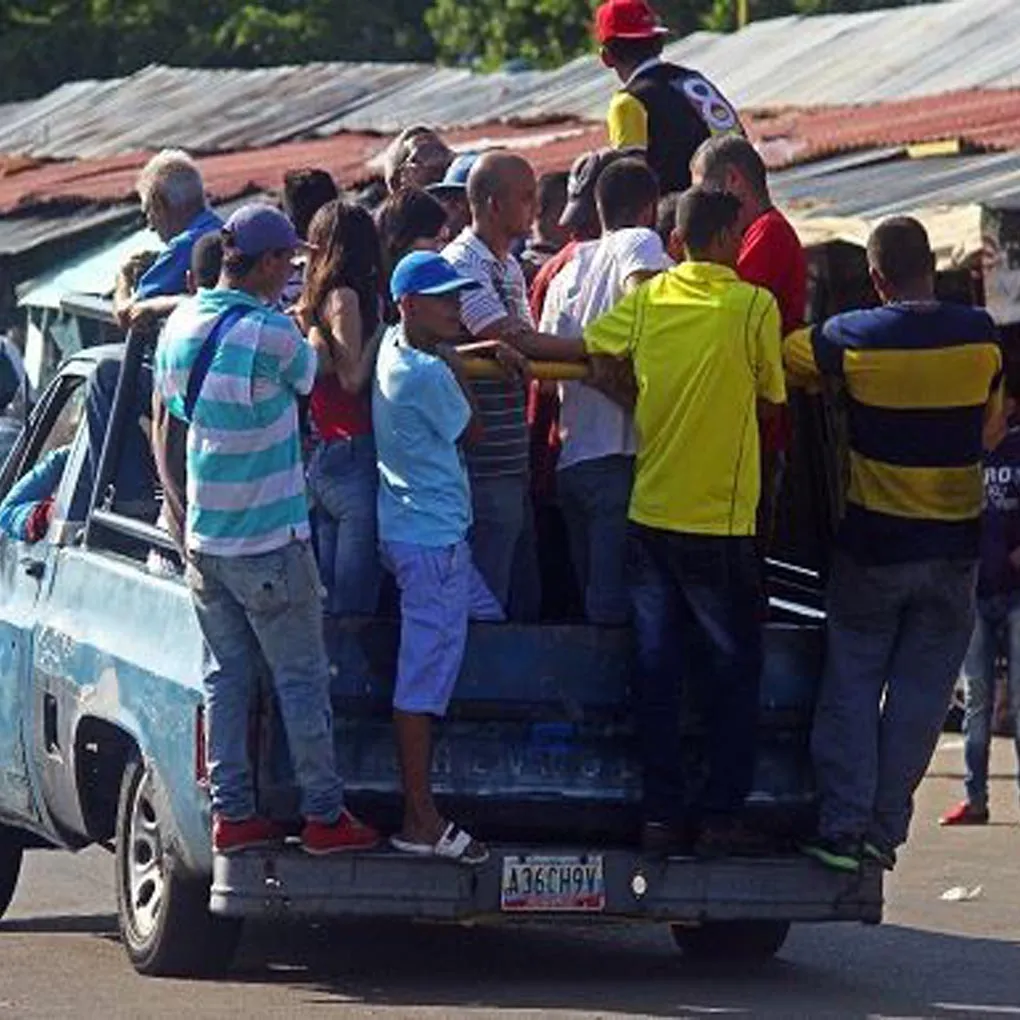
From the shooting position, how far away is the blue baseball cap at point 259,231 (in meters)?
9.42

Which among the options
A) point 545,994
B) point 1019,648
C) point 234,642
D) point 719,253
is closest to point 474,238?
point 719,253

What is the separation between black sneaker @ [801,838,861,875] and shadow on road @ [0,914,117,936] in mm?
2494

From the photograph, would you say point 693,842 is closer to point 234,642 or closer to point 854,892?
point 854,892

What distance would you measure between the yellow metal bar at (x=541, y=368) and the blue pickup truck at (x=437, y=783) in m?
0.69

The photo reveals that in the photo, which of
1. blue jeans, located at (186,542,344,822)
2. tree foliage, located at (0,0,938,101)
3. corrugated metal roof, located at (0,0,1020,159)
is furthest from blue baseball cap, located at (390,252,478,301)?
tree foliage, located at (0,0,938,101)

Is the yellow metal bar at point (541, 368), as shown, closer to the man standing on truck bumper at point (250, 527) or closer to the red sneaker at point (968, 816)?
the man standing on truck bumper at point (250, 527)

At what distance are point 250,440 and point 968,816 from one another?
553cm

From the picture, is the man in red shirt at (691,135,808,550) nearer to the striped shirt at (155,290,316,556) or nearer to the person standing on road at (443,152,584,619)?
the person standing on road at (443,152,584,619)

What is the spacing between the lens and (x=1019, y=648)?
14000 mm

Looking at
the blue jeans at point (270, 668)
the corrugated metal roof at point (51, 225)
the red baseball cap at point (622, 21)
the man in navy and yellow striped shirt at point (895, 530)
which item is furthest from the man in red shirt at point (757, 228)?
the corrugated metal roof at point (51, 225)

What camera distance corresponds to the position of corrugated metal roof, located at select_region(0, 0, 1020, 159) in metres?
26.5

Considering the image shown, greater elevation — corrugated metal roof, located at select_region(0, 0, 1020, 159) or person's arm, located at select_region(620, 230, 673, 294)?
person's arm, located at select_region(620, 230, 673, 294)

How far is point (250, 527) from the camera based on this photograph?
30.4ft

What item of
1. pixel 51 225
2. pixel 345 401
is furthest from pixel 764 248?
pixel 51 225
